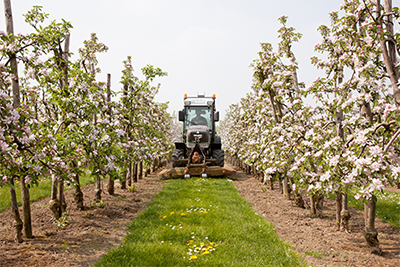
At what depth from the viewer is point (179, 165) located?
56.5 feet

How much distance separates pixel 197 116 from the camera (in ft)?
59.0

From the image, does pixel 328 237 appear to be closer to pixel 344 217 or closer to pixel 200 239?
pixel 344 217

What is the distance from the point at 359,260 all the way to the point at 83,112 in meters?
6.40

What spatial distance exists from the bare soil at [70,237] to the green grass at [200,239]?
367 millimetres

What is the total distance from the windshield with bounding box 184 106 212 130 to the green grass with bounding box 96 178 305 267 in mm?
9654

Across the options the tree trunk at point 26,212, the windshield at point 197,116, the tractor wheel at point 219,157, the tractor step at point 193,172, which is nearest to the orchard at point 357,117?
the tree trunk at point 26,212

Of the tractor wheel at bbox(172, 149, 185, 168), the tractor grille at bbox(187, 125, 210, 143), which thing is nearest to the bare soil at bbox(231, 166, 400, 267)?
the tractor grille at bbox(187, 125, 210, 143)

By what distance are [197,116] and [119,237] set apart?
12.7 meters

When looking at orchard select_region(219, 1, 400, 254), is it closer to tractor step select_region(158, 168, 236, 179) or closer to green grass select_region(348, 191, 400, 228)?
green grass select_region(348, 191, 400, 228)

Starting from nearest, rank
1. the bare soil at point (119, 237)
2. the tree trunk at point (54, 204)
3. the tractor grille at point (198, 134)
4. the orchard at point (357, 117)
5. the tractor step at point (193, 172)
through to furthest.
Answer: the orchard at point (357, 117), the bare soil at point (119, 237), the tree trunk at point (54, 204), the tractor step at point (193, 172), the tractor grille at point (198, 134)

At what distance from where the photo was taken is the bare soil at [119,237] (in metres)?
4.56

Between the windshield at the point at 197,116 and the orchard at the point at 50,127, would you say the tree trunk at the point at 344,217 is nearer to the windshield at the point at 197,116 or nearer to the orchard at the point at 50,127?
the orchard at the point at 50,127

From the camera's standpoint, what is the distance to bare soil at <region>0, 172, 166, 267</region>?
4.50m

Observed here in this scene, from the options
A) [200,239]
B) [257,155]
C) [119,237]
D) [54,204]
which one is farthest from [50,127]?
[257,155]
